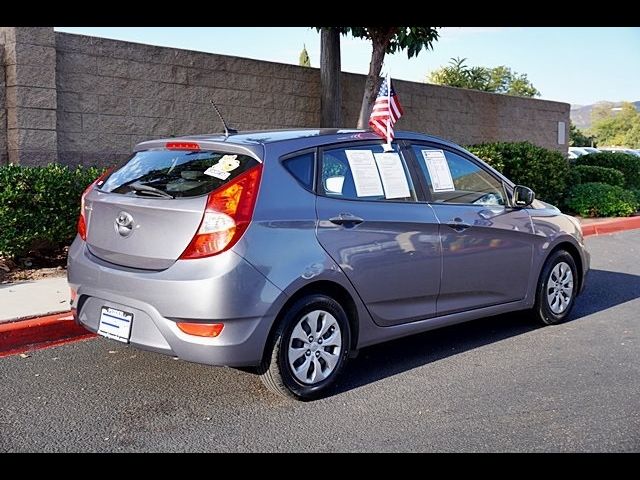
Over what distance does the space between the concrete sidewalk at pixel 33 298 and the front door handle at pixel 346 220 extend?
8.66 ft

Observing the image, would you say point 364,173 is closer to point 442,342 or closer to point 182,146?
point 182,146

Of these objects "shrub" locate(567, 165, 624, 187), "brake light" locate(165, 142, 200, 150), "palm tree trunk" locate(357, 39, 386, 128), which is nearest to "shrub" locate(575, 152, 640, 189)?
"shrub" locate(567, 165, 624, 187)

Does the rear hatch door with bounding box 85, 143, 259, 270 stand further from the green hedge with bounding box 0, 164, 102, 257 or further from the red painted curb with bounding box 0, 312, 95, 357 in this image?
the green hedge with bounding box 0, 164, 102, 257

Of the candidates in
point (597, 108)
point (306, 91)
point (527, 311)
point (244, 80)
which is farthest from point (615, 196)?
point (597, 108)

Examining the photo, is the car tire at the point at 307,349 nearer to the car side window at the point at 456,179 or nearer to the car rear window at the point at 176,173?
the car rear window at the point at 176,173

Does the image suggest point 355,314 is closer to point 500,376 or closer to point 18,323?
point 500,376

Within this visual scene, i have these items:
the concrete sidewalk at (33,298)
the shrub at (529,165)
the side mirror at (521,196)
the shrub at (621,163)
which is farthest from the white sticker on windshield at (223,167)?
the shrub at (621,163)

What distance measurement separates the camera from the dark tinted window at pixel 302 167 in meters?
4.43

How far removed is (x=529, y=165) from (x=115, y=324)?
9744mm

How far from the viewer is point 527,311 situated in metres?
6.33

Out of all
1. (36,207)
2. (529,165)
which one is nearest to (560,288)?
(36,207)

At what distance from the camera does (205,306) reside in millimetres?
3965

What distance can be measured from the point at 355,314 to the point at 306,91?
7762 mm
